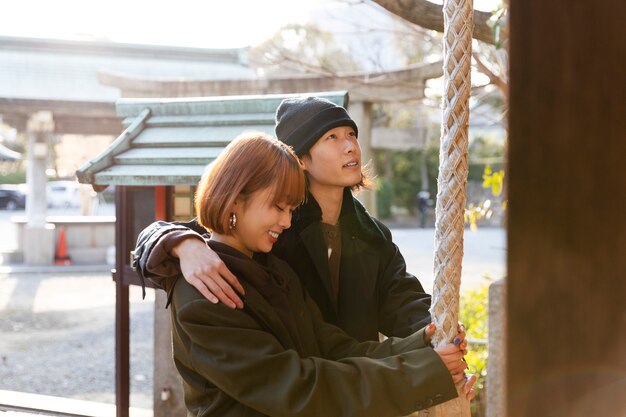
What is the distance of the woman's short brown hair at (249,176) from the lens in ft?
4.88

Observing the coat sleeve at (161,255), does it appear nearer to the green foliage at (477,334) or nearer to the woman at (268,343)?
the woman at (268,343)

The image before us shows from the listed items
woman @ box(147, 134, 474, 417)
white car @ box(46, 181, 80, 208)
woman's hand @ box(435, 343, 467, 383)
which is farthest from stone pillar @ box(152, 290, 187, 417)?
white car @ box(46, 181, 80, 208)

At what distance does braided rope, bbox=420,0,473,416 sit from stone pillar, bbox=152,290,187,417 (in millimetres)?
2979

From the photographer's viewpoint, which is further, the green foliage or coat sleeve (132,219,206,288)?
the green foliage

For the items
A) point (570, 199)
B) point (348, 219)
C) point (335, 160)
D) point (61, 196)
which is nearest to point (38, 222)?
point (348, 219)

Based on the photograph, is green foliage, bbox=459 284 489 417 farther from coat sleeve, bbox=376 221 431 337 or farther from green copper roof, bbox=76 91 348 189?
coat sleeve, bbox=376 221 431 337

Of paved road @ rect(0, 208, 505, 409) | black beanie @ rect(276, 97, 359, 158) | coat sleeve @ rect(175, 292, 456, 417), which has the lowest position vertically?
paved road @ rect(0, 208, 505, 409)

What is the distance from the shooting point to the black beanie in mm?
1857

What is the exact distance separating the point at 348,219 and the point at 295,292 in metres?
0.42

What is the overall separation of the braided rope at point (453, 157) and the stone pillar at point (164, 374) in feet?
9.77

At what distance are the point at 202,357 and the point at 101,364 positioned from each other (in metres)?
6.14

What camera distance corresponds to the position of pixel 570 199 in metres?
0.64

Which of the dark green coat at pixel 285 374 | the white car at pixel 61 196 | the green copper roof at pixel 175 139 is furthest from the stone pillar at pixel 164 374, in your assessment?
the white car at pixel 61 196

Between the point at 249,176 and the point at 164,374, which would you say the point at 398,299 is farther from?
the point at 164,374
